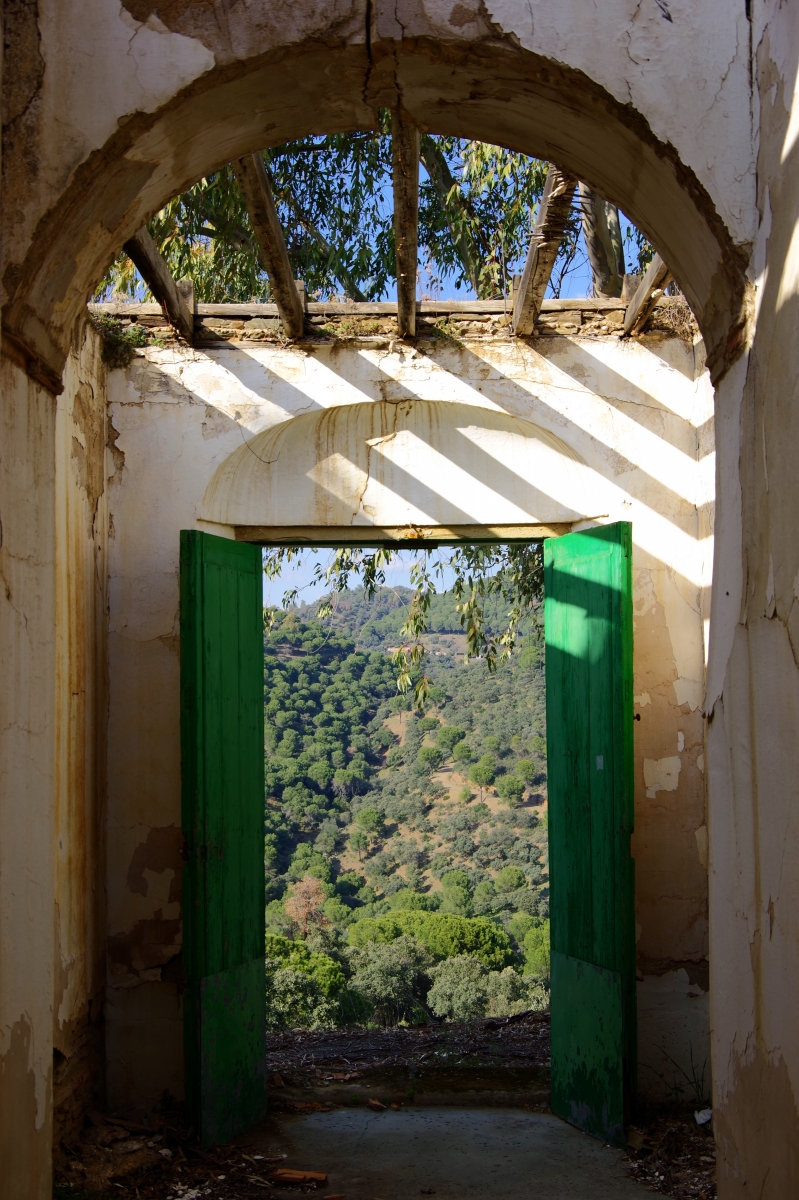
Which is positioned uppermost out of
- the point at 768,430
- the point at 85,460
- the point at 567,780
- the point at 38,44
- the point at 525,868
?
the point at 38,44

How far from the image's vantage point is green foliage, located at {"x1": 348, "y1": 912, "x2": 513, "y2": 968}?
11.9 m

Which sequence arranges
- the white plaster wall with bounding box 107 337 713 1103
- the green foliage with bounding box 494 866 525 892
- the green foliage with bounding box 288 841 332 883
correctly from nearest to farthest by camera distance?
the white plaster wall with bounding box 107 337 713 1103
the green foliage with bounding box 494 866 525 892
the green foliage with bounding box 288 841 332 883

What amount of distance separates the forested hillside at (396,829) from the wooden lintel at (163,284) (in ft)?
17.2

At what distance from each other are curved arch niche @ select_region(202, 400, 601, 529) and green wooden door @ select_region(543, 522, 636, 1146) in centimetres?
46

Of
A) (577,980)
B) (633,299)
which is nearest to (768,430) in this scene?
(633,299)

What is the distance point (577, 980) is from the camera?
4625 mm

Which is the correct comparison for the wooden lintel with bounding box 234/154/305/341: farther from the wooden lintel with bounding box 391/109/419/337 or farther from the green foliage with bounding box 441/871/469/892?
the green foliage with bounding box 441/871/469/892

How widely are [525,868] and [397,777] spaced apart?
5.00m

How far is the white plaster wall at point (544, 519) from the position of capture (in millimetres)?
4730

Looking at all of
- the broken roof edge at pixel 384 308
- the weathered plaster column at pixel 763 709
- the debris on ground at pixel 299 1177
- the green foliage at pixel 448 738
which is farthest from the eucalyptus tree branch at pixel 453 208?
the green foliage at pixel 448 738

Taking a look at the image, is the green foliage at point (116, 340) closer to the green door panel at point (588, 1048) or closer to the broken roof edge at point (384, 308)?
the broken roof edge at point (384, 308)

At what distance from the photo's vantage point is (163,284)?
443 cm

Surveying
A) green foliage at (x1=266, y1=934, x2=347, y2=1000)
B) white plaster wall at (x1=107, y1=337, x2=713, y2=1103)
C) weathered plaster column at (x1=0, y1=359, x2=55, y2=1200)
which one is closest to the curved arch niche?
white plaster wall at (x1=107, y1=337, x2=713, y2=1103)

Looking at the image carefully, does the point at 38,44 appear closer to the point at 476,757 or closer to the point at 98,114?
the point at 98,114
